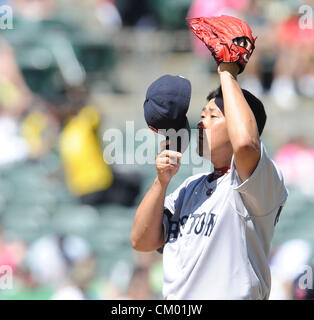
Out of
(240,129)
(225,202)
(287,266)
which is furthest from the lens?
(287,266)

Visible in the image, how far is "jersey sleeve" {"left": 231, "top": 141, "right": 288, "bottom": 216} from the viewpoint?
136 cm

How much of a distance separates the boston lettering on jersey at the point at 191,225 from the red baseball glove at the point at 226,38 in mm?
342

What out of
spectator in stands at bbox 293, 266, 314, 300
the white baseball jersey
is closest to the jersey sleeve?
the white baseball jersey

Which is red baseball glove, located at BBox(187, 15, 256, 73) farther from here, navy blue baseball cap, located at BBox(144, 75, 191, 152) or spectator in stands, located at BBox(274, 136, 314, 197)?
spectator in stands, located at BBox(274, 136, 314, 197)

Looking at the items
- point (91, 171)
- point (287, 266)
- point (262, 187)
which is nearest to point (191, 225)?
point (262, 187)

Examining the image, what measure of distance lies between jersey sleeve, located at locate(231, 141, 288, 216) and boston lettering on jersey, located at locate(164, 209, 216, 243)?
10 cm

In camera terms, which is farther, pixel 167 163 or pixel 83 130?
pixel 83 130

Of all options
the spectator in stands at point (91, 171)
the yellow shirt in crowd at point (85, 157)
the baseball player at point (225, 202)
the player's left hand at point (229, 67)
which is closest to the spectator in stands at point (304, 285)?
the spectator in stands at point (91, 171)

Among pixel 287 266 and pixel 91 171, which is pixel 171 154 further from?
pixel 91 171

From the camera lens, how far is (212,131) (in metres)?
1.50

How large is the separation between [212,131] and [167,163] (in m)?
0.13

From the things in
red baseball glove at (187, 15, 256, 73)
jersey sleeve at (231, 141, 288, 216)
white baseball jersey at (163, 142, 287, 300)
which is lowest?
white baseball jersey at (163, 142, 287, 300)

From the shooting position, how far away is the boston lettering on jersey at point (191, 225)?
145cm

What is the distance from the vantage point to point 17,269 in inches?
137
